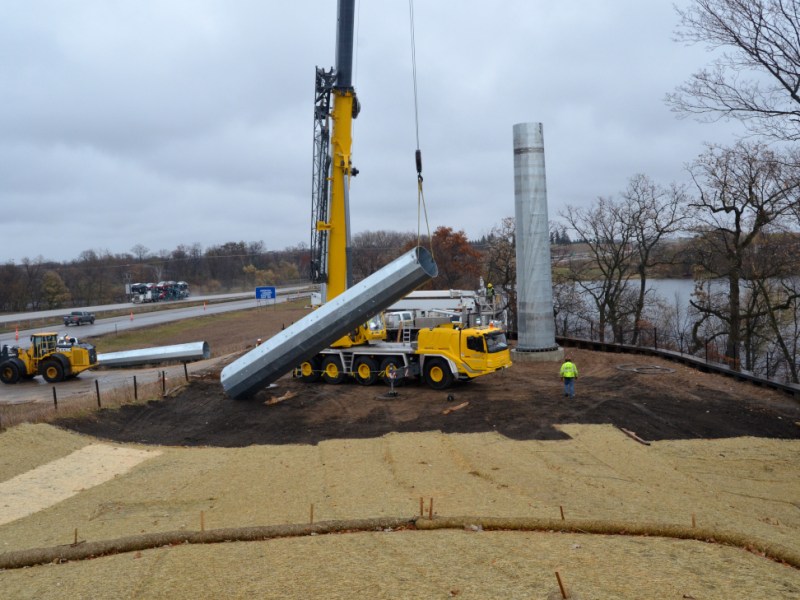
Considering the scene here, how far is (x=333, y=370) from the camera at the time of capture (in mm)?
22734

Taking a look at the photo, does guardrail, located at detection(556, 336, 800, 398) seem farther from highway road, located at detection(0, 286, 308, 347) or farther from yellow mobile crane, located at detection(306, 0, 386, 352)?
highway road, located at detection(0, 286, 308, 347)

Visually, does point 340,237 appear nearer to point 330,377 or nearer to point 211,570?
point 330,377

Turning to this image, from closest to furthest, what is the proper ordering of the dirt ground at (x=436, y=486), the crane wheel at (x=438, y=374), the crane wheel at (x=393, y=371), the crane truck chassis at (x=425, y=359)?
the dirt ground at (x=436, y=486), the crane truck chassis at (x=425, y=359), the crane wheel at (x=438, y=374), the crane wheel at (x=393, y=371)

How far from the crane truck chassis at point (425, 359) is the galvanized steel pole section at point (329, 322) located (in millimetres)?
2890

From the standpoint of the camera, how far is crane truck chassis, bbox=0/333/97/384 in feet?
92.7

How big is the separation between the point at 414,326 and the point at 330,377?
3621 millimetres

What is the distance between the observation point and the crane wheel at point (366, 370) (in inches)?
872

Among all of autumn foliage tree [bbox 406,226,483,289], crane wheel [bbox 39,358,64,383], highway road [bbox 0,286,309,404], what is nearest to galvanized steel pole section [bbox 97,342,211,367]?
highway road [bbox 0,286,309,404]

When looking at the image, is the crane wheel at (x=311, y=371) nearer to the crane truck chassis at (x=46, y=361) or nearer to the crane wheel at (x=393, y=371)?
the crane wheel at (x=393, y=371)

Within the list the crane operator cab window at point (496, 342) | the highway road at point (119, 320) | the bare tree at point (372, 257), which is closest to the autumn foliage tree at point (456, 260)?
the bare tree at point (372, 257)

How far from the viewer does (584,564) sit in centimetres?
684

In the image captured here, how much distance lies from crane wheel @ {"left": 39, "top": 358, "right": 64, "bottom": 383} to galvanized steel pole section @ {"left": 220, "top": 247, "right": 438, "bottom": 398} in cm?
1274

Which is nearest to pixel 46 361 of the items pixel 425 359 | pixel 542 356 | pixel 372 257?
pixel 425 359

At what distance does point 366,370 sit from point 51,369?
52.3 feet
